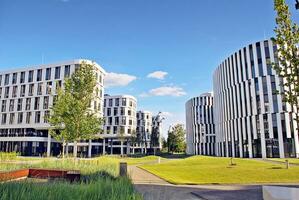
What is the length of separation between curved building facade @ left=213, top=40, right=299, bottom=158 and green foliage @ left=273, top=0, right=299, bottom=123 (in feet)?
133

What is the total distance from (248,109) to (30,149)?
2151 inches

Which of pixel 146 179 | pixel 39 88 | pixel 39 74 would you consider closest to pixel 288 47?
pixel 146 179

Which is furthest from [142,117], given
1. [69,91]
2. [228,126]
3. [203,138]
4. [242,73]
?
[69,91]

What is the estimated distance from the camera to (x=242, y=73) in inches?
2562

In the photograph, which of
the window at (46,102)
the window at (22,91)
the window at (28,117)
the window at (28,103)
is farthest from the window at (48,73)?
the window at (28,117)

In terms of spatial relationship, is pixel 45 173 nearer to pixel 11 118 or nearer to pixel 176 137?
pixel 11 118

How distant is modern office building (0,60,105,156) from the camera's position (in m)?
64.8

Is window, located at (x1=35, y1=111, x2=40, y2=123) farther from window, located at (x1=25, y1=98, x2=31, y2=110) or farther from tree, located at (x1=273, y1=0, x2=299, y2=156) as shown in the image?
tree, located at (x1=273, y1=0, x2=299, y2=156)

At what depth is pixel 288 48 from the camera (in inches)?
522

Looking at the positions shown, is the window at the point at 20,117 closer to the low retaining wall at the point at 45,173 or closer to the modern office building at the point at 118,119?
the modern office building at the point at 118,119

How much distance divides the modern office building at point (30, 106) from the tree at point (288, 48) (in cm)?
5358

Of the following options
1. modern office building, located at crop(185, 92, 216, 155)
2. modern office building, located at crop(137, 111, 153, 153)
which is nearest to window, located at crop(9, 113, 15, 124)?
modern office building, located at crop(137, 111, 153, 153)

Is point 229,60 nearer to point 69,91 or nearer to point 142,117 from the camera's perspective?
point 69,91

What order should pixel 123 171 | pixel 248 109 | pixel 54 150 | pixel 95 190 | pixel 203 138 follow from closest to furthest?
pixel 95 190
pixel 123 171
pixel 248 109
pixel 54 150
pixel 203 138
